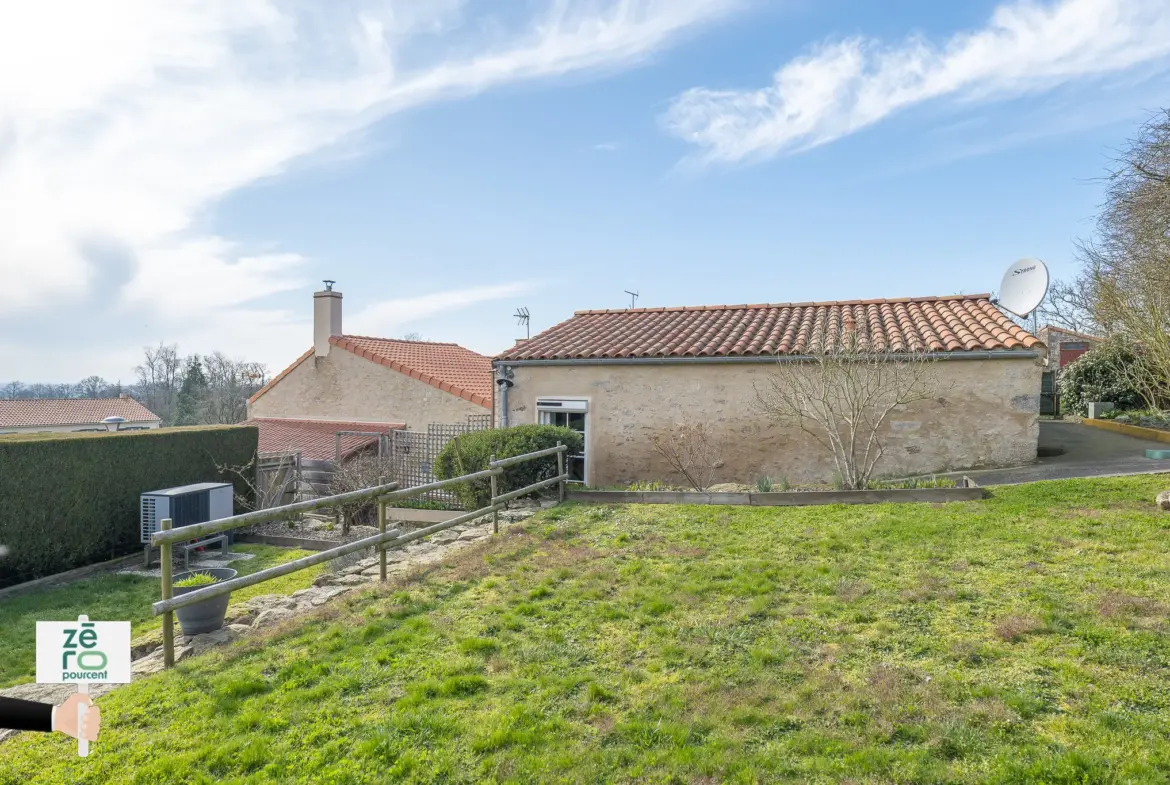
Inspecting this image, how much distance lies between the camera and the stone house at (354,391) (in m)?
18.6

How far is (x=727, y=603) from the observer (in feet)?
18.4

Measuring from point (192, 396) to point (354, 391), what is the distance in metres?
44.9

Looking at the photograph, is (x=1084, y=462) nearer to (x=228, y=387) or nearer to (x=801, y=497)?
(x=801, y=497)

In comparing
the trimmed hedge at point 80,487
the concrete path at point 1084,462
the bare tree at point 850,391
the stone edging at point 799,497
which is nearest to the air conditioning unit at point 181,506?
the trimmed hedge at point 80,487

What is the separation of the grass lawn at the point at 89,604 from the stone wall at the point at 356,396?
7.80 meters

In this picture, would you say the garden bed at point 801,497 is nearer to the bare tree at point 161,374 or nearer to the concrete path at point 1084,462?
the concrete path at point 1084,462

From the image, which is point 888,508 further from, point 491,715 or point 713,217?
point 713,217

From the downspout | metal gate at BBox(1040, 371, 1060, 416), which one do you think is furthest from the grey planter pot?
metal gate at BBox(1040, 371, 1060, 416)

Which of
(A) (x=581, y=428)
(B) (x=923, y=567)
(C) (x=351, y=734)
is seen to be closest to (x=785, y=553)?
(B) (x=923, y=567)

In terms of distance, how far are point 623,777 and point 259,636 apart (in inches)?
135

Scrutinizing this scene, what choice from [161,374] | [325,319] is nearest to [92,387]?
[161,374]

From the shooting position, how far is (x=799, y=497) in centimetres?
959

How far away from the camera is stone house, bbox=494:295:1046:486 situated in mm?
11312

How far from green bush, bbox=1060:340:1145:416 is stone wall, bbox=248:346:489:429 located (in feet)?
61.6
